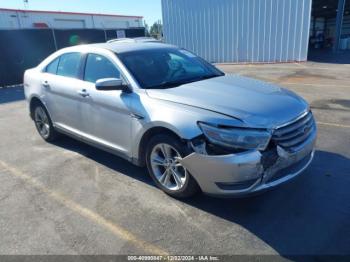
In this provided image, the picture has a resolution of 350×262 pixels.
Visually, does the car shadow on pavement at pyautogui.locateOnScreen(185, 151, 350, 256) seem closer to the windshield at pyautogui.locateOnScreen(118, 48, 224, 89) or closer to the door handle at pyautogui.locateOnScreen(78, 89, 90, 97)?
the windshield at pyautogui.locateOnScreen(118, 48, 224, 89)

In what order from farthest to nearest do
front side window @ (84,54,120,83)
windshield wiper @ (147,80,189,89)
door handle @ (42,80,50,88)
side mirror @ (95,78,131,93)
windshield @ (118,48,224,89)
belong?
door handle @ (42,80,50,88) → front side window @ (84,54,120,83) → windshield @ (118,48,224,89) → windshield wiper @ (147,80,189,89) → side mirror @ (95,78,131,93)

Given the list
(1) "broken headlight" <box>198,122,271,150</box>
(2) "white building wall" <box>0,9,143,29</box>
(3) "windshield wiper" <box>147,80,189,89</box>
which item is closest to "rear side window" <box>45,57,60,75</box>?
(3) "windshield wiper" <box>147,80,189,89</box>

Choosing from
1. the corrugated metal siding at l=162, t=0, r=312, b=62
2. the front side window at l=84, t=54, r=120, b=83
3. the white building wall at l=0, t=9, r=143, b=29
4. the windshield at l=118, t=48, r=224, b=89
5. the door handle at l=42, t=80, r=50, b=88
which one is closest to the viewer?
the windshield at l=118, t=48, r=224, b=89

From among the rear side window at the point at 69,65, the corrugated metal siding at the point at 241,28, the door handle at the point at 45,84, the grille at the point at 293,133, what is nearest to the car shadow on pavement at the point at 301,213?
the grille at the point at 293,133

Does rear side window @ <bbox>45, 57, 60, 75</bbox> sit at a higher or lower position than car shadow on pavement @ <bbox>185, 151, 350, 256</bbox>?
higher

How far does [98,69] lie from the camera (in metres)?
4.24

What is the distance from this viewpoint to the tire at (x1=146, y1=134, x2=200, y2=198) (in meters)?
3.26

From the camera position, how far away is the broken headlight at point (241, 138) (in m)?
2.89

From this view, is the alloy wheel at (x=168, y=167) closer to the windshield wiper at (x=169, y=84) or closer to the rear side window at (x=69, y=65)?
the windshield wiper at (x=169, y=84)

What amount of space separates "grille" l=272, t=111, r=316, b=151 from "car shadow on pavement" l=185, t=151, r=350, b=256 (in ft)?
2.17

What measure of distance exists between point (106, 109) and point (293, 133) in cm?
222

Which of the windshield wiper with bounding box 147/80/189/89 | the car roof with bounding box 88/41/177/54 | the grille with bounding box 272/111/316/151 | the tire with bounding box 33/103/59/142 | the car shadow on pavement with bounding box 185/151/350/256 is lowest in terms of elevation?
the car shadow on pavement with bounding box 185/151/350/256

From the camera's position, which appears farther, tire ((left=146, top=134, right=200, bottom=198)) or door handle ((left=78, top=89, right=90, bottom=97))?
door handle ((left=78, top=89, right=90, bottom=97))

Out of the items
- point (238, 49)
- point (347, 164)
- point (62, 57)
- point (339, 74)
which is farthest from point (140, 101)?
point (238, 49)
